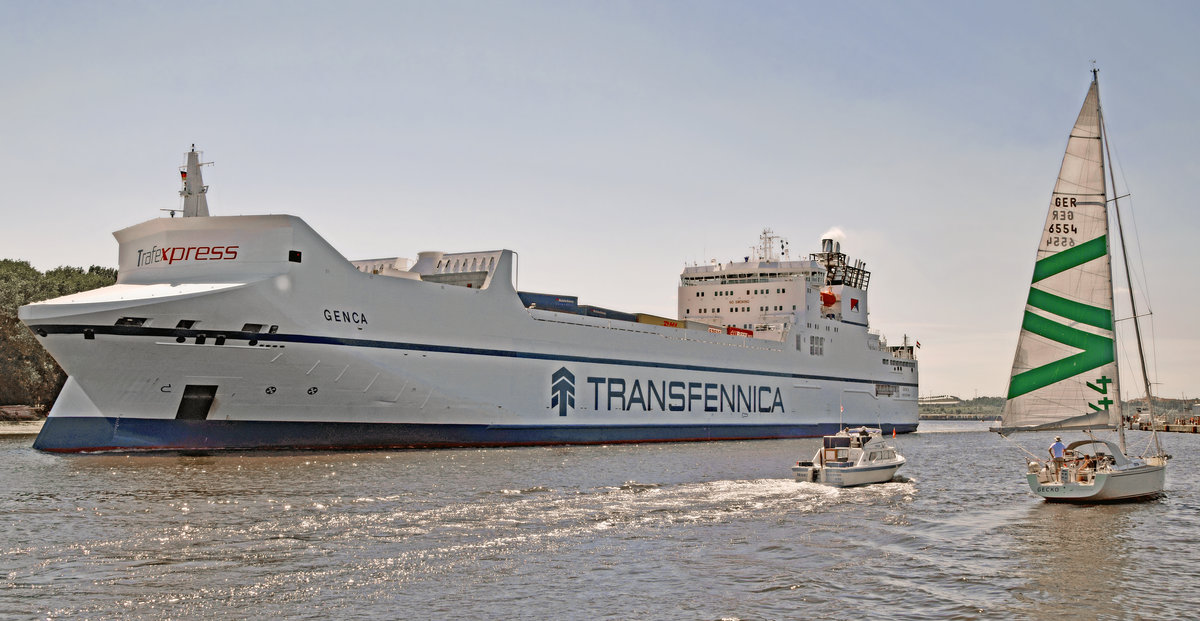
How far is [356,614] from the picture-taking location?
31.9ft

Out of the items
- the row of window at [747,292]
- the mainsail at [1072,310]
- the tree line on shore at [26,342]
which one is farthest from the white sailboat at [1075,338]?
the tree line on shore at [26,342]

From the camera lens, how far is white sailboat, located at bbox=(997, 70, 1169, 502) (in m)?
19.3

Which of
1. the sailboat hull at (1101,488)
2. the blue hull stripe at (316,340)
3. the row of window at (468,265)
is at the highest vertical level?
the row of window at (468,265)

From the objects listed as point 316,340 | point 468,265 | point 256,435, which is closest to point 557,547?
point 316,340

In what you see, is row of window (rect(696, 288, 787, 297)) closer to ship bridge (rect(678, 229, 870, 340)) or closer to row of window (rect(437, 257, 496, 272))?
ship bridge (rect(678, 229, 870, 340))

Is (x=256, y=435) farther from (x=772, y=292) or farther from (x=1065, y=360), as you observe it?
(x=772, y=292)

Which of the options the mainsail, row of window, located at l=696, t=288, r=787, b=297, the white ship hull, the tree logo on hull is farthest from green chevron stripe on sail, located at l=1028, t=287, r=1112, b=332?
row of window, located at l=696, t=288, r=787, b=297

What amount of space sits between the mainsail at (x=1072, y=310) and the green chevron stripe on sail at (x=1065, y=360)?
0.02 meters

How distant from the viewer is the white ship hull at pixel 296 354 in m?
25.1

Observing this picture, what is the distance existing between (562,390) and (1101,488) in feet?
66.1

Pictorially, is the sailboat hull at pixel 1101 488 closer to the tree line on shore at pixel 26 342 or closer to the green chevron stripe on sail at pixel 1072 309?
the green chevron stripe on sail at pixel 1072 309

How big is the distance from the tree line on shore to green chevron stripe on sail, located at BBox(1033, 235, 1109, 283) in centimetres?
4853

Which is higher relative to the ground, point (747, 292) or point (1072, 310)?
point (747, 292)

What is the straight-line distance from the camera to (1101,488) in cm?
1911
